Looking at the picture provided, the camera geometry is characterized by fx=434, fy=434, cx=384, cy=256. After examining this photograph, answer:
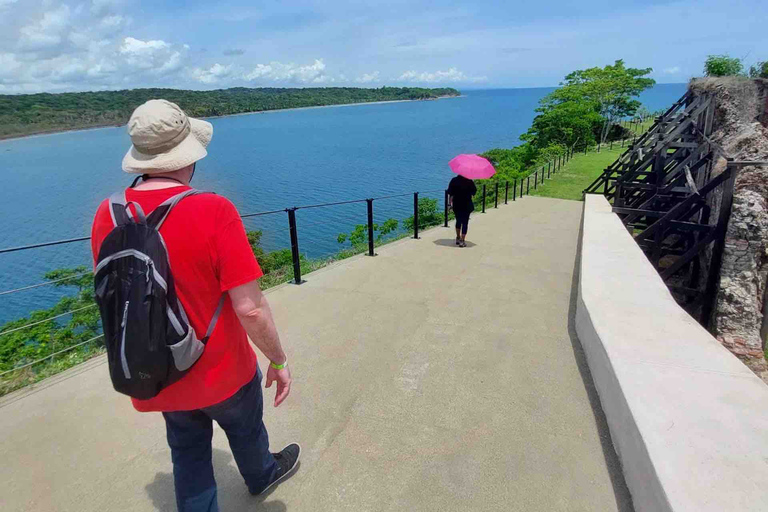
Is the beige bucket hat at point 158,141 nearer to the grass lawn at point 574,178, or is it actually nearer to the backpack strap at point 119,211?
the backpack strap at point 119,211

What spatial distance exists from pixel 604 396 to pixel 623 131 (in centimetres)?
5138

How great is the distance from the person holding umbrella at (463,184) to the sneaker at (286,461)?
592 cm

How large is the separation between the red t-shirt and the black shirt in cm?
650

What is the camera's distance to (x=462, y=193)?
7.81m

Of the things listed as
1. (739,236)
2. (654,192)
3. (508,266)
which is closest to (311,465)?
(508,266)

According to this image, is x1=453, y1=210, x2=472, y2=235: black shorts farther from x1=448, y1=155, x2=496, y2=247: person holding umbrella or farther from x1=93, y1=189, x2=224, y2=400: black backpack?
x1=93, y1=189, x2=224, y2=400: black backpack

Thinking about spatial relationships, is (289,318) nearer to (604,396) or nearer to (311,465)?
(311,465)

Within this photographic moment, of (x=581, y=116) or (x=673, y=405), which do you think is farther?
(x=581, y=116)

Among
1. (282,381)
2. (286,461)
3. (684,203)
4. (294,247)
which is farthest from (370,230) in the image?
(684,203)

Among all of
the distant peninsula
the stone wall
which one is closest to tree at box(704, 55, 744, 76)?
the stone wall

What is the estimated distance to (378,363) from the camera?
145 inches

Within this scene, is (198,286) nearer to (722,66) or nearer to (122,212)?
(122,212)

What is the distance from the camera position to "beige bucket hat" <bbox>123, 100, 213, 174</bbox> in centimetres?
159

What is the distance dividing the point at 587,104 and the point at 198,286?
47.4 metres
